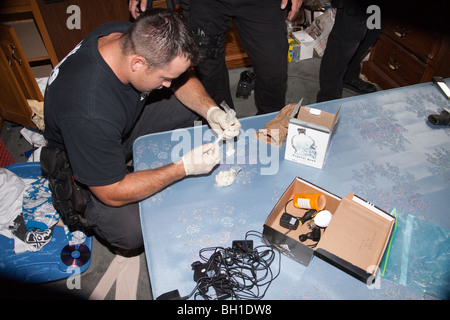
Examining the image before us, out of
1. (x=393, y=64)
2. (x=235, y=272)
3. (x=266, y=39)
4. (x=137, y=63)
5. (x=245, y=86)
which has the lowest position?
(x=245, y=86)

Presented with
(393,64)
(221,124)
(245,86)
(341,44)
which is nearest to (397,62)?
(393,64)

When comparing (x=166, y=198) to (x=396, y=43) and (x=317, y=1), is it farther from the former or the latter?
(x=317, y=1)

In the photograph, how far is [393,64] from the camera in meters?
2.58

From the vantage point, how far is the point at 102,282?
1.65 metres

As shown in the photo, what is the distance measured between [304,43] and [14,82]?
2.23 m

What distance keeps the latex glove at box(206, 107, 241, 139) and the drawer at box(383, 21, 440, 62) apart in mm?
1644

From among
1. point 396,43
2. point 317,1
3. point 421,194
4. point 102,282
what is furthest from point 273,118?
point 317,1

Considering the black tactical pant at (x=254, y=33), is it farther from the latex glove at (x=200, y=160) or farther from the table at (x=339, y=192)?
the latex glove at (x=200, y=160)

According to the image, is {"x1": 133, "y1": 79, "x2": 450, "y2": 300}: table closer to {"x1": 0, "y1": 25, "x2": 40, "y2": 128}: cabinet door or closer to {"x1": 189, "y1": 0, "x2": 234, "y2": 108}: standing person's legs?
{"x1": 189, "y1": 0, "x2": 234, "y2": 108}: standing person's legs

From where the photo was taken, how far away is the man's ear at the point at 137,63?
1.16 m

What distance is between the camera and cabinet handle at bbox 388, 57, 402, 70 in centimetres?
253

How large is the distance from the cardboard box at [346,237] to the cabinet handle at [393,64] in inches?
73.4

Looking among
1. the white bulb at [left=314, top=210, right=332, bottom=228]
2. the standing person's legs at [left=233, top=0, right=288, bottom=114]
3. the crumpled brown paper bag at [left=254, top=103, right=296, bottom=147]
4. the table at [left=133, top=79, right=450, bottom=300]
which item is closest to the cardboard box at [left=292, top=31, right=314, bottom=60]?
the standing person's legs at [left=233, top=0, right=288, bottom=114]

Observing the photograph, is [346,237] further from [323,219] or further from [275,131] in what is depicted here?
[275,131]
